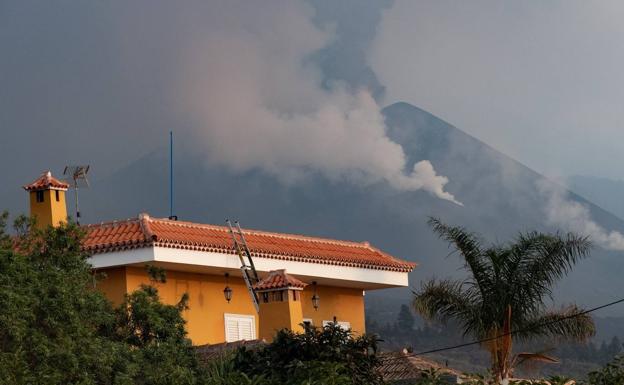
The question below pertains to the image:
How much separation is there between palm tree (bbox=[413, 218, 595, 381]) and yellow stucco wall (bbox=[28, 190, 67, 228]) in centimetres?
751

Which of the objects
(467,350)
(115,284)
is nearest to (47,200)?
(115,284)

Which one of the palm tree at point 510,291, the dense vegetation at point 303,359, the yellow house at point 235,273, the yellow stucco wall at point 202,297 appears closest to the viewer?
the dense vegetation at point 303,359

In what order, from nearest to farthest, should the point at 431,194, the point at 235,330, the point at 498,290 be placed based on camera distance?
the point at 498,290 < the point at 235,330 < the point at 431,194

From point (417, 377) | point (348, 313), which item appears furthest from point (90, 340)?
point (348, 313)

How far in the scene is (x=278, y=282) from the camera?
88.9 feet

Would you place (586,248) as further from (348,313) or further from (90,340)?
(90,340)

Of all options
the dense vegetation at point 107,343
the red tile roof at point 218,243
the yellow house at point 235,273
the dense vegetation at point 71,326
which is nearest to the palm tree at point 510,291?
the yellow house at point 235,273

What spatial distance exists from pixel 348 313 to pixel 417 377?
9423 mm

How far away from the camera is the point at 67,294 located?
69.8 ft

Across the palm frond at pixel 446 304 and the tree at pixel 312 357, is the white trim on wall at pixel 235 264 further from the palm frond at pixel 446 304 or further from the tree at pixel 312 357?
the tree at pixel 312 357

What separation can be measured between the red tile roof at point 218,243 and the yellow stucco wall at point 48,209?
709mm

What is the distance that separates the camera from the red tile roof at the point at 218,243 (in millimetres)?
27453

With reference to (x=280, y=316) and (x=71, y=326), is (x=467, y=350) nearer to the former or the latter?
(x=280, y=316)

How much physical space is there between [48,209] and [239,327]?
511 centimetres
